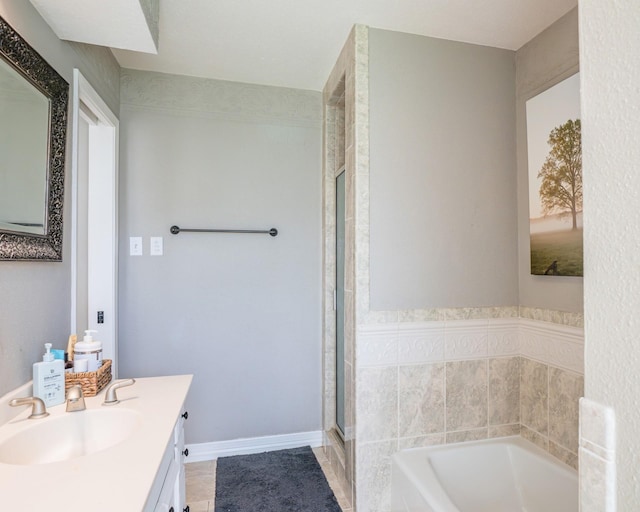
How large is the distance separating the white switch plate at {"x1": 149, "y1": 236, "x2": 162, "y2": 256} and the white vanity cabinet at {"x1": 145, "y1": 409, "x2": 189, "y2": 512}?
117 centimetres

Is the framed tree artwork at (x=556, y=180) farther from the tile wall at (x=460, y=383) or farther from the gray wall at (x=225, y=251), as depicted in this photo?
the gray wall at (x=225, y=251)

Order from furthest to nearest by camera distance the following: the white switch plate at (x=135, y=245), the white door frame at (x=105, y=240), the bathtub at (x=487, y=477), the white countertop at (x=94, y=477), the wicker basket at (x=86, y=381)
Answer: the white switch plate at (x=135, y=245) → the white door frame at (x=105, y=240) → the bathtub at (x=487, y=477) → the wicker basket at (x=86, y=381) → the white countertop at (x=94, y=477)

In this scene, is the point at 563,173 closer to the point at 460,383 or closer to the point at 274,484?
the point at 460,383

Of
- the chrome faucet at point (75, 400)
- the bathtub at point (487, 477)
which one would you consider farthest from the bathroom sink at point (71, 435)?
the bathtub at point (487, 477)

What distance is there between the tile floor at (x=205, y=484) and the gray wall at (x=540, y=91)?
1.47 metres

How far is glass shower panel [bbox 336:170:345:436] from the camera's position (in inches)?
89.7

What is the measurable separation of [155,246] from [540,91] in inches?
92.6

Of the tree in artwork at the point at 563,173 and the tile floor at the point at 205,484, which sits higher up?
the tree in artwork at the point at 563,173

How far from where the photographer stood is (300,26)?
1874mm

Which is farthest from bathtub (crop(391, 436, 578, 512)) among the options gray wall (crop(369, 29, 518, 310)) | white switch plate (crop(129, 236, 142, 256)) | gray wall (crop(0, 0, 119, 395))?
white switch plate (crop(129, 236, 142, 256))

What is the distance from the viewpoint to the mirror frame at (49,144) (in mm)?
1158

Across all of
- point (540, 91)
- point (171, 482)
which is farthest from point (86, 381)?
point (540, 91)

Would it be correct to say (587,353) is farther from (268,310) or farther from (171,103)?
(171,103)

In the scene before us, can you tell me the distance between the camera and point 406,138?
1895mm
